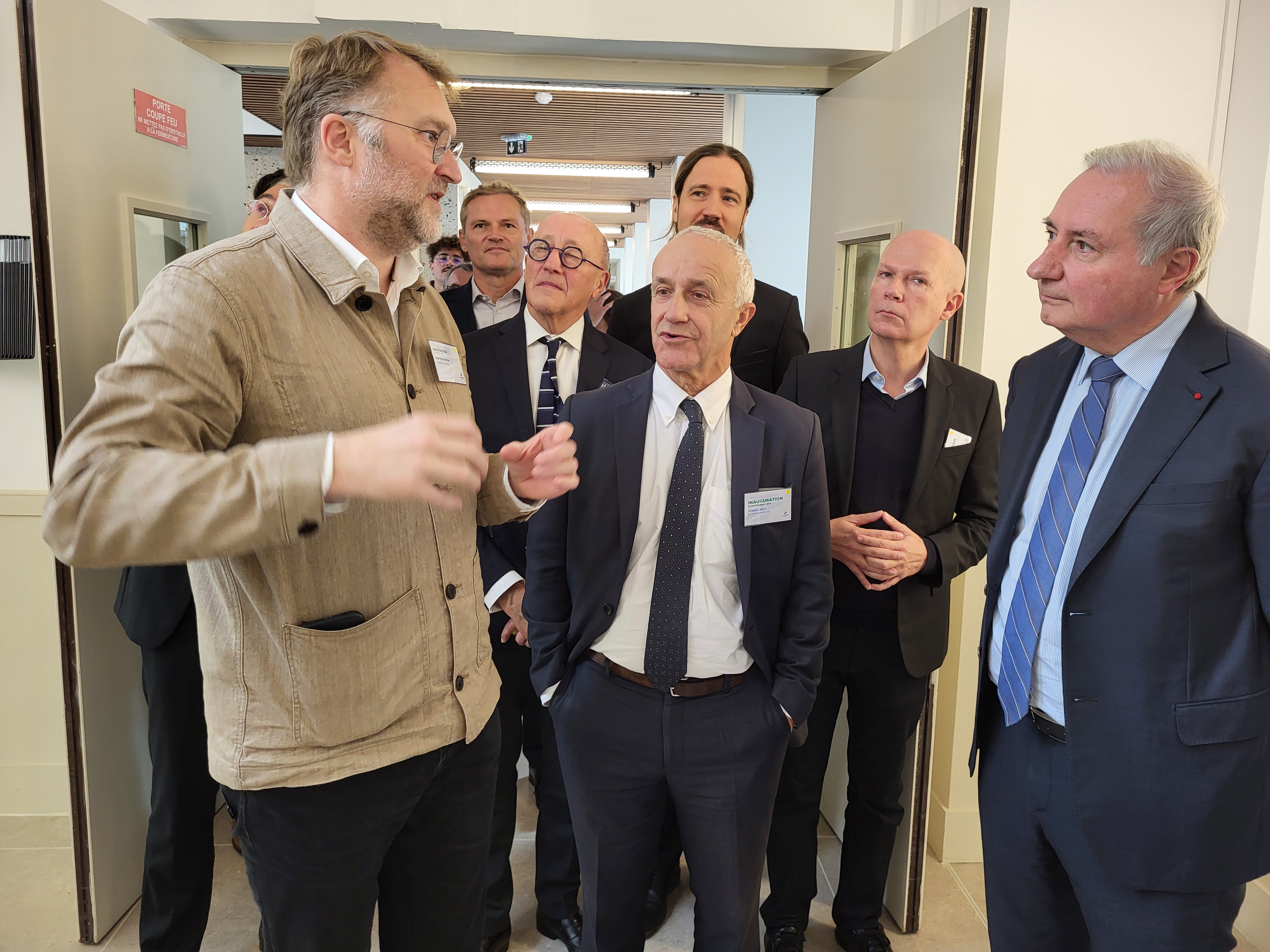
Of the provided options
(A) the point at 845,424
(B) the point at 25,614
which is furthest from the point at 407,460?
(B) the point at 25,614

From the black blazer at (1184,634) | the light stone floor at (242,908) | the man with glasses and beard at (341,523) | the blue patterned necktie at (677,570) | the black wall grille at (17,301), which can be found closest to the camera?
the man with glasses and beard at (341,523)

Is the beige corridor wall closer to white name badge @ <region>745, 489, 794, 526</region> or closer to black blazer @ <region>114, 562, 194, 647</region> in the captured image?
black blazer @ <region>114, 562, 194, 647</region>

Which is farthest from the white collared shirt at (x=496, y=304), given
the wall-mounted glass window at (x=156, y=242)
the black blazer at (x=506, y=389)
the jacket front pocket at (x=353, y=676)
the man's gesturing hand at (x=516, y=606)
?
the jacket front pocket at (x=353, y=676)

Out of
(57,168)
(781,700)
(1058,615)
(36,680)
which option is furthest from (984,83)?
(36,680)

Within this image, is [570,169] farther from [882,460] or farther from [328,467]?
[328,467]

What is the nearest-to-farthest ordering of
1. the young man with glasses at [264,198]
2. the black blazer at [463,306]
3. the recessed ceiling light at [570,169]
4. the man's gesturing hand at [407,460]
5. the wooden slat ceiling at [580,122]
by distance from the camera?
the man's gesturing hand at [407,460]
the young man with glasses at [264,198]
the black blazer at [463,306]
the wooden slat ceiling at [580,122]
the recessed ceiling light at [570,169]

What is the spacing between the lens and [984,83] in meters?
2.91

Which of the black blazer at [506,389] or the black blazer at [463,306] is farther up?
the black blazer at [463,306]

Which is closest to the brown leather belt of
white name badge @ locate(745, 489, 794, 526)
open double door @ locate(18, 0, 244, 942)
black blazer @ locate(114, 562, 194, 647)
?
white name badge @ locate(745, 489, 794, 526)

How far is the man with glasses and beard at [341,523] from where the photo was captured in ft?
3.80

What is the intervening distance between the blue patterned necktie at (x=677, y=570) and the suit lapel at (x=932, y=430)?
2.32 ft

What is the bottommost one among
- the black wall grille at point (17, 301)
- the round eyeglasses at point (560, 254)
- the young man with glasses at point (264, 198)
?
the black wall grille at point (17, 301)

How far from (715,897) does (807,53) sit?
9.80ft

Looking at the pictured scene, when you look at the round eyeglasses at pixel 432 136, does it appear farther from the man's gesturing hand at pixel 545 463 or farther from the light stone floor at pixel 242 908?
the light stone floor at pixel 242 908
